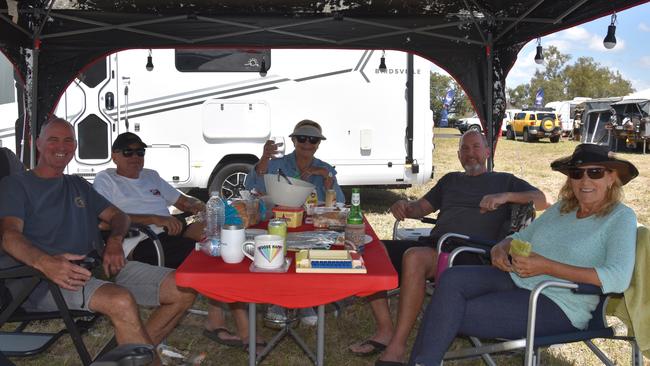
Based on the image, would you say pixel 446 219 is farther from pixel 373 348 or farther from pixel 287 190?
pixel 287 190

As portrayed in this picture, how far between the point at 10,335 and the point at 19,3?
7.67ft

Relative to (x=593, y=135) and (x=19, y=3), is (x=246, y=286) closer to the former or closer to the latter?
(x=19, y=3)

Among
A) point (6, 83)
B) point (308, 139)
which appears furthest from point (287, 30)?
point (6, 83)

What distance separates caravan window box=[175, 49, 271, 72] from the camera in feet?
20.2

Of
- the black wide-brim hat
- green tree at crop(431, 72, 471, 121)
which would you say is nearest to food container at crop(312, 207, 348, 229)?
the black wide-brim hat

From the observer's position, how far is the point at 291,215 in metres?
2.52

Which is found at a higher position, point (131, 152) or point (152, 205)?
point (131, 152)

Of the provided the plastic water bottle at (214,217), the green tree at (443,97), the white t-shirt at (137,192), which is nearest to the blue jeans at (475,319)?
the plastic water bottle at (214,217)

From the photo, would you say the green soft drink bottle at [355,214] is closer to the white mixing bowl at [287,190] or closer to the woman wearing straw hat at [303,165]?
the white mixing bowl at [287,190]

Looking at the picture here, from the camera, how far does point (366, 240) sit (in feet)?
7.20

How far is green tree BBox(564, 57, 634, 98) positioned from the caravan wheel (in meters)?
50.9

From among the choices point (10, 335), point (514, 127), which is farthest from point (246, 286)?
point (514, 127)

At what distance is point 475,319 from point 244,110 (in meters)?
4.52

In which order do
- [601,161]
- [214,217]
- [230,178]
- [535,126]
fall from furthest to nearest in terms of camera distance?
[535,126] → [230,178] → [214,217] → [601,161]
